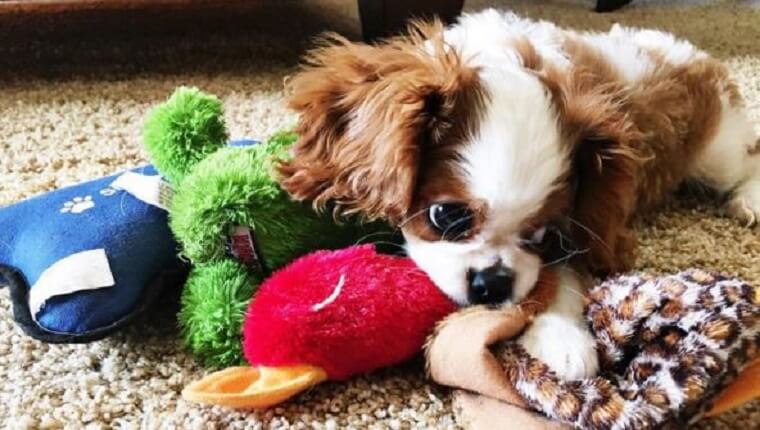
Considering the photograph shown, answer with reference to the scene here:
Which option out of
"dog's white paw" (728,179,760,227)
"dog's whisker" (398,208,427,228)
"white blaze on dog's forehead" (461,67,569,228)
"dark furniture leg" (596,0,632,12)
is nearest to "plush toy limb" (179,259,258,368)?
"dog's whisker" (398,208,427,228)

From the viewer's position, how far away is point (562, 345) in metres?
1.06

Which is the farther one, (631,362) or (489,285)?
(489,285)

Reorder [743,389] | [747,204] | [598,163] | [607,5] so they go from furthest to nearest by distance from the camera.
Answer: [607,5]
[747,204]
[598,163]
[743,389]

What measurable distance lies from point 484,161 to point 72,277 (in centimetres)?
52

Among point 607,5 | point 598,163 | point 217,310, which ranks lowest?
point 607,5

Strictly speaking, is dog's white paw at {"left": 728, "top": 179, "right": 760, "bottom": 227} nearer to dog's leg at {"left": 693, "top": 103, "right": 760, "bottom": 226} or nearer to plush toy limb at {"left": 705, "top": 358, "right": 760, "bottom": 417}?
dog's leg at {"left": 693, "top": 103, "right": 760, "bottom": 226}

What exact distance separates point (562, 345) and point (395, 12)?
1.39 metres

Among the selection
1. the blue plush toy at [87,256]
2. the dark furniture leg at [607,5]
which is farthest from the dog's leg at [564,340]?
the dark furniture leg at [607,5]

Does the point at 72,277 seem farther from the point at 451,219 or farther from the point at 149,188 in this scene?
the point at 451,219

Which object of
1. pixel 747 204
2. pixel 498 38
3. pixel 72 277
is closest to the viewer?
pixel 72 277

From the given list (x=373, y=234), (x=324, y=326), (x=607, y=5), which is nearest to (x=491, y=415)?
(x=324, y=326)

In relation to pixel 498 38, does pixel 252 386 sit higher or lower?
lower

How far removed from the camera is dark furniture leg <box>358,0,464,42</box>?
2268 mm

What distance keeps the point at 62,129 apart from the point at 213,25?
32.4 inches
